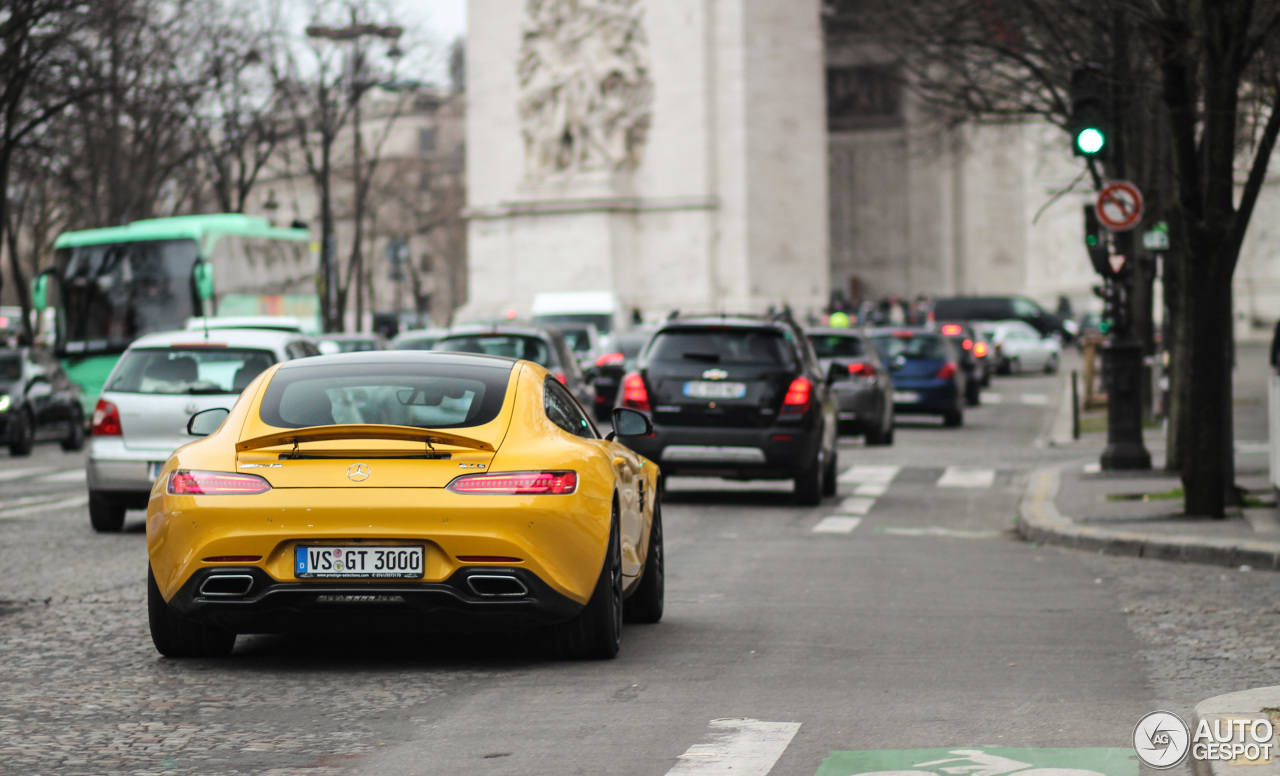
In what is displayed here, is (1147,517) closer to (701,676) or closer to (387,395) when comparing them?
(701,676)

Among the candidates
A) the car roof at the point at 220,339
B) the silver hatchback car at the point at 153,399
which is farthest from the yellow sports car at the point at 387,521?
the car roof at the point at 220,339

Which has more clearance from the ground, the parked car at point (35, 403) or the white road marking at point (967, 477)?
the parked car at point (35, 403)

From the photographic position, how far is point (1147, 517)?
617 inches

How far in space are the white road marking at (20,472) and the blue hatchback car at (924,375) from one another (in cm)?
1340

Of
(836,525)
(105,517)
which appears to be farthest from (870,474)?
(105,517)

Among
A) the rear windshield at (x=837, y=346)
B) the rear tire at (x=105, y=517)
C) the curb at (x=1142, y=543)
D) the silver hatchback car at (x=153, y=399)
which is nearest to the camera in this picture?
the curb at (x=1142, y=543)

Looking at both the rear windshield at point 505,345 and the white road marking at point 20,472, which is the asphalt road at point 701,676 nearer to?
the rear windshield at point 505,345

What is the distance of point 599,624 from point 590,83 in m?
44.4

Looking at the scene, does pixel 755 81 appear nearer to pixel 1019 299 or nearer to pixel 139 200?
pixel 1019 299

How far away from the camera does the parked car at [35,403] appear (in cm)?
2753

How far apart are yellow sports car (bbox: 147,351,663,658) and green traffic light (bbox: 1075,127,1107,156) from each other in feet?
34.9

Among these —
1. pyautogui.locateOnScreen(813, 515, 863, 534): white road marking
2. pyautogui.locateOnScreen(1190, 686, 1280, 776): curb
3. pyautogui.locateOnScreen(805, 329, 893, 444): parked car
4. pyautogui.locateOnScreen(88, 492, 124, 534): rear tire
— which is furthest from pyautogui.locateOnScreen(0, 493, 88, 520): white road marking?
pyautogui.locateOnScreen(1190, 686, 1280, 776): curb

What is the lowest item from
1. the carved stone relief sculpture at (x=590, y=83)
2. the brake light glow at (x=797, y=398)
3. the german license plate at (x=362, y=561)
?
Answer: the brake light glow at (x=797, y=398)

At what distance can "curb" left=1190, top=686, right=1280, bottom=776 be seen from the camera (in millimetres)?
6004
